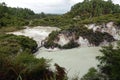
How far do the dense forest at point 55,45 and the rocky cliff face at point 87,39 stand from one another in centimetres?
36

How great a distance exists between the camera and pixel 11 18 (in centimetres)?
4997

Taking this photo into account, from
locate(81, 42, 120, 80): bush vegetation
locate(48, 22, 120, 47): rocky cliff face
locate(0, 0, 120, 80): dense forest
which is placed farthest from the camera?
locate(48, 22, 120, 47): rocky cliff face

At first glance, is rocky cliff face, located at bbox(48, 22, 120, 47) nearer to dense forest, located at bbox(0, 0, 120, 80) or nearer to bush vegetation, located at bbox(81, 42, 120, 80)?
dense forest, located at bbox(0, 0, 120, 80)

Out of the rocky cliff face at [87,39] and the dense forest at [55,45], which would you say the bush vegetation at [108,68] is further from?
the rocky cliff face at [87,39]

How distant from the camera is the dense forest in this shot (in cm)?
1002

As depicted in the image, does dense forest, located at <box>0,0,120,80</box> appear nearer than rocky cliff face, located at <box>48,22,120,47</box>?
Yes

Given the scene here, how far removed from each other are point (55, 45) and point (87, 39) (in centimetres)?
347

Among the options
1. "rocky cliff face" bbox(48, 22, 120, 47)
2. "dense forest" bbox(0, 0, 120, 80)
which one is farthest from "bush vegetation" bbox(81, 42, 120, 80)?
"rocky cliff face" bbox(48, 22, 120, 47)

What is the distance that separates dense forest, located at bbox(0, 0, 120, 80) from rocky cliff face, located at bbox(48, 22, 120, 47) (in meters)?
0.36

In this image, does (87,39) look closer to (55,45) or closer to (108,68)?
(55,45)

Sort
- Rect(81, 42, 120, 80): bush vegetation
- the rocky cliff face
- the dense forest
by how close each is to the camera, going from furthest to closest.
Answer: the rocky cliff face < Rect(81, 42, 120, 80): bush vegetation < the dense forest

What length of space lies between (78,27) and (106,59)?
16.3m

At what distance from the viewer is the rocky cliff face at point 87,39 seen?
29000mm

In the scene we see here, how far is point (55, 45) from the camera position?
93.9ft
